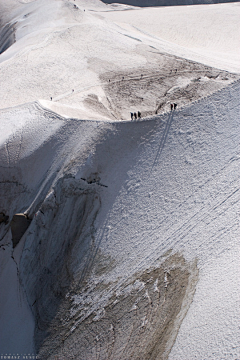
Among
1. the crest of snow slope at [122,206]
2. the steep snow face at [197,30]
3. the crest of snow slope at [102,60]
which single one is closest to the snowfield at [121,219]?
the crest of snow slope at [122,206]

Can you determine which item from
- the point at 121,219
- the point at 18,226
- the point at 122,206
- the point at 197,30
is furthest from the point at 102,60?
the point at 121,219

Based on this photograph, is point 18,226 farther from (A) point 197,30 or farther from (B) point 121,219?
(A) point 197,30

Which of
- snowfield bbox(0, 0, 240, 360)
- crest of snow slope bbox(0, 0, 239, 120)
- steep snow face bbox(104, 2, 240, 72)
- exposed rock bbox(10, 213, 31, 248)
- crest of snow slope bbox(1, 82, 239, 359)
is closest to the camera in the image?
snowfield bbox(0, 0, 240, 360)

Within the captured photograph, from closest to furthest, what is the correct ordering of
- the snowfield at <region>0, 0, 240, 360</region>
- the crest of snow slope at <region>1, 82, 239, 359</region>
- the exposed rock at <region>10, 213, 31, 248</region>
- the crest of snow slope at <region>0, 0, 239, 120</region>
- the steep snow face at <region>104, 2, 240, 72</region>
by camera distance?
1. the snowfield at <region>0, 0, 240, 360</region>
2. the crest of snow slope at <region>1, 82, 239, 359</region>
3. the exposed rock at <region>10, 213, 31, 248</region>
4. the crest of snow slope at <region>0, 0, 239, 120</region>
5. the steep snow face at <region>104, 2, 240, 72</region>

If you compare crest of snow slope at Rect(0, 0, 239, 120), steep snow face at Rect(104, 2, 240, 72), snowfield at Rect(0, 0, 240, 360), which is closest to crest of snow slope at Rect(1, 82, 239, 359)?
snowfield at Rect(0, 0, 240, 360)

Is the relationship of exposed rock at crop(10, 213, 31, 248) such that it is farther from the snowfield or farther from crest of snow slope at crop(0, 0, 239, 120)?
crest of snow slope at crop(0, 0, 239, 120)

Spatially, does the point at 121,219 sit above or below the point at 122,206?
below

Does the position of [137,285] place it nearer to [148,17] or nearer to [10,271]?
[10,271]
